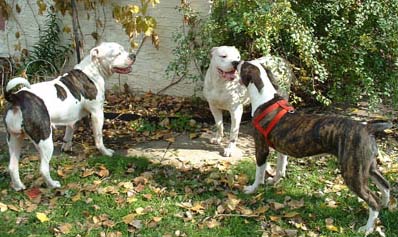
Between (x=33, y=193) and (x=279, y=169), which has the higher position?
(x=279, y=169)

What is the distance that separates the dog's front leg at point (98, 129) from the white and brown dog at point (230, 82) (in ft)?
4.47

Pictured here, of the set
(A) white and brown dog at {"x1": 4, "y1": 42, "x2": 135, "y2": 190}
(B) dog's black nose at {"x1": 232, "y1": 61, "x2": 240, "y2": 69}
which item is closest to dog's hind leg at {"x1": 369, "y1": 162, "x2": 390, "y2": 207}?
(B) dog's black nose at {"x1": 232, "y1": 61, "x2": 240, "y2": 69}

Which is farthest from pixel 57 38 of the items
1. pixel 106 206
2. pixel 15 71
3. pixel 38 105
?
pixel 106 206

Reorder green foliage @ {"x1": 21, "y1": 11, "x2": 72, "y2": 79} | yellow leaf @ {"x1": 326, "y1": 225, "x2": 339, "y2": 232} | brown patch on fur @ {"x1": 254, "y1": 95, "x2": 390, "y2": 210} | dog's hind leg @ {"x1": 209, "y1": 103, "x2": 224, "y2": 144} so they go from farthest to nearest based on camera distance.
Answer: green foliage @ {"x1": 21, "y1": 11, "x2": 72, "y2": 79}
dog's hind leg @ {"x1": 209, "y1": 103, "x2": 224, "y2": 144}
yellow leaf @ {"x1": 326, "y1": 225, "x2": 339, "y2": 232}
brown patch on fur @ {"x1": 254, "y1": 95, "x2": 390, "y2": 210}

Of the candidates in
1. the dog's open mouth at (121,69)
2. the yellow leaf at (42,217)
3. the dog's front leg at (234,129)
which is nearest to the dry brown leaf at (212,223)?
the yellow leaf at (42,217)

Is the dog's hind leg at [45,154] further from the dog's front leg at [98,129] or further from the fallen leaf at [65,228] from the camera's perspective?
the dog's front leg at [98,129]

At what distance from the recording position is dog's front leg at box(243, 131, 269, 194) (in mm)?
5320

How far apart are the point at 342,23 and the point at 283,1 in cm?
81

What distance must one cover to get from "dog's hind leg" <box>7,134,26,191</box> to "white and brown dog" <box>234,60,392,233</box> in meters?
2.43

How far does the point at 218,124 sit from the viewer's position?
22.4 feet

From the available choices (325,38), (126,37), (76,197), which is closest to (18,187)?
(76,197)

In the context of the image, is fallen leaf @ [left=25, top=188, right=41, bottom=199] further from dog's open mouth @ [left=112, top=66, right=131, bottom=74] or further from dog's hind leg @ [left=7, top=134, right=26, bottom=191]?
dog's open mouth @ [left=112, top=66, right=131, bottom=74]

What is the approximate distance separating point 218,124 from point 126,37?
2615 mm

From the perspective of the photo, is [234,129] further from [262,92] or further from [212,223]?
[212,223]
